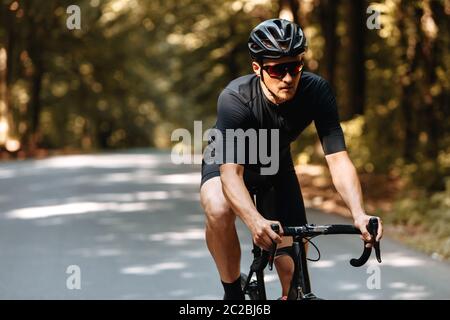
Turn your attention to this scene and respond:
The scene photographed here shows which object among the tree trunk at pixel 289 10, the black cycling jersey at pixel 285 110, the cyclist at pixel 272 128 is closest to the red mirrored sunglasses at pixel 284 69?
the cyclist at pixel 272 128

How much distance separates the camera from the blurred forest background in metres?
13.8

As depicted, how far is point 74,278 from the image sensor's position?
7637 millimetres

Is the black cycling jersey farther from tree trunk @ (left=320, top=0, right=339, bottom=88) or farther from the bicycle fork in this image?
tree trunk @ (left=320, top=0, right=339, bottom=88)

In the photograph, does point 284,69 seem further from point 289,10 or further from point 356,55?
point 356,55

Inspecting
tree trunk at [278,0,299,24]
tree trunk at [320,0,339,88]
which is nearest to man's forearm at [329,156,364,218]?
tree trunk at [278,0,299,24]

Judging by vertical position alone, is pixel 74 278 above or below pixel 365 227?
below

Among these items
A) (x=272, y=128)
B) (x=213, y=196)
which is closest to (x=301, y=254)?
(x=213, y=196)

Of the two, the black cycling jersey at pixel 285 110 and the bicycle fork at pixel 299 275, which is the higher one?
the black cycling jersey at pixel 285 110

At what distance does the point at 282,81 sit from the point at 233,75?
84.7 feet

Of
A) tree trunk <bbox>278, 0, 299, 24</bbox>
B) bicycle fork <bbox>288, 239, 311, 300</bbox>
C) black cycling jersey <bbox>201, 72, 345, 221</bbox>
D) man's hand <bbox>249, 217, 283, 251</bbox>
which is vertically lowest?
bicycle fork <bbox>288, 239, 311, 300</bbox>

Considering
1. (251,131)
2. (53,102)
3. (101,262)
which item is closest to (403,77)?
(101,262)

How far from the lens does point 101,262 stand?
28.5 feet

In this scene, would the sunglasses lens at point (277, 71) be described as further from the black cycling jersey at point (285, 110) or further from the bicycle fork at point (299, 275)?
the bicycle fork at point (299, 275)

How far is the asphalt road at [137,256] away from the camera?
731 centimetres
